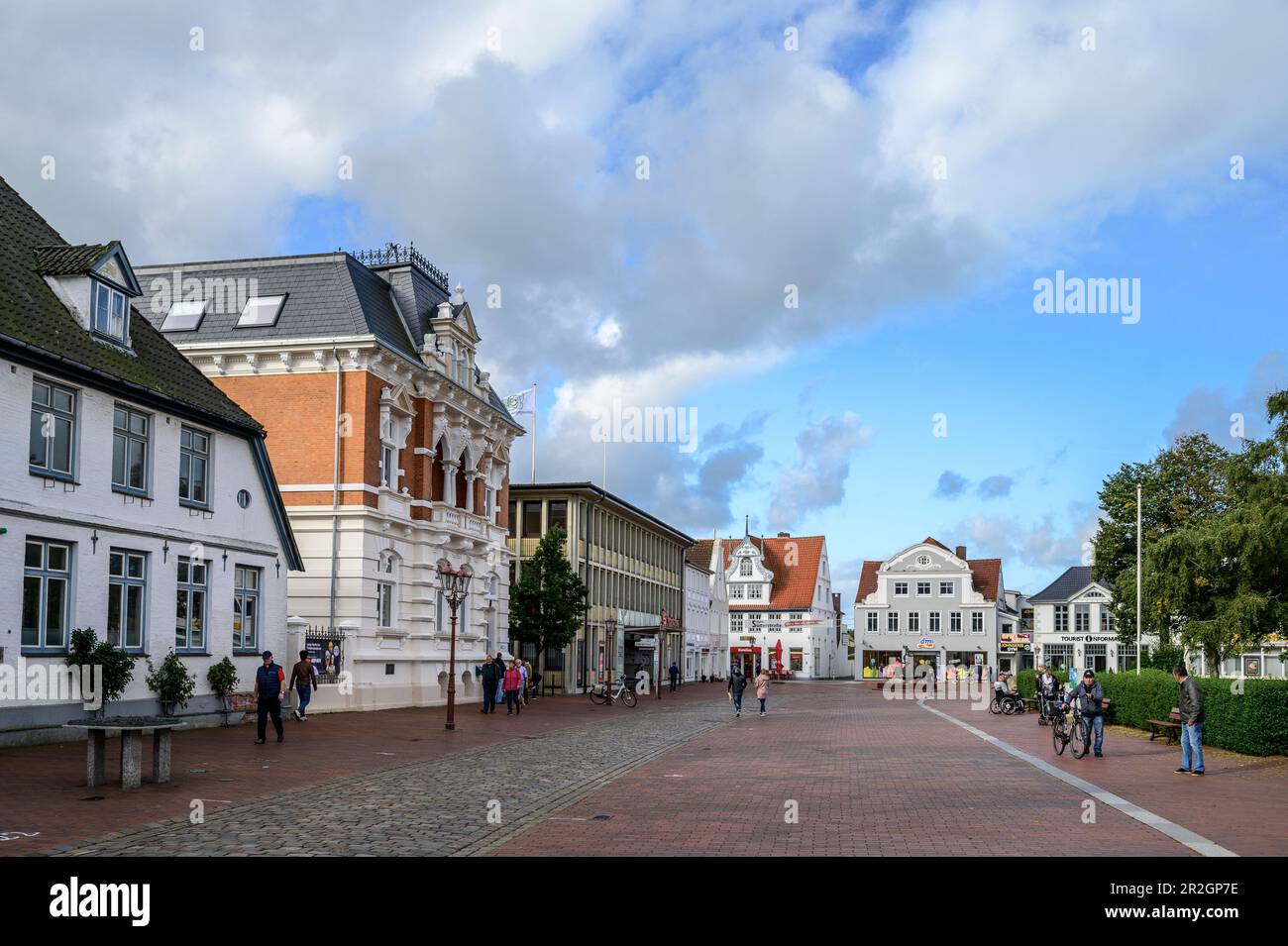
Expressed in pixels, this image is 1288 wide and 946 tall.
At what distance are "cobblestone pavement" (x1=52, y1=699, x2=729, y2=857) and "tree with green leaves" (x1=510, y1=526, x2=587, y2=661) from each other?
2576 cm

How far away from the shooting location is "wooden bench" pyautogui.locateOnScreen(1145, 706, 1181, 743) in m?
24.1

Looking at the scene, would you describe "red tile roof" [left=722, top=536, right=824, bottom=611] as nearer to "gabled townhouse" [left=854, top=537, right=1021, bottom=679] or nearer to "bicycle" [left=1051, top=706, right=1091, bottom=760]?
"gabled townhouse" [left=854, top=537, right=1021, bottom=679]

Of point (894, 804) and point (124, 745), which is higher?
point (124, 745)

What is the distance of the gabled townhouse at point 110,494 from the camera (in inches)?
789

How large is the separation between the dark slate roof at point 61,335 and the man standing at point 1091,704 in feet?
59.5

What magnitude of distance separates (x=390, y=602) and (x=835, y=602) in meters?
88.9

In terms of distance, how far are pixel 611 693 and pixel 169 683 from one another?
22828 millimetres

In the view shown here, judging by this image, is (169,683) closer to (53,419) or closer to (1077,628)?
(53,419)

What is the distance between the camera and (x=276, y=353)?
35.4m

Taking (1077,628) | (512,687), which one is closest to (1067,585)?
(1077,628)

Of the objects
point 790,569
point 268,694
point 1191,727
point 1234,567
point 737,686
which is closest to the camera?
point 1191,727

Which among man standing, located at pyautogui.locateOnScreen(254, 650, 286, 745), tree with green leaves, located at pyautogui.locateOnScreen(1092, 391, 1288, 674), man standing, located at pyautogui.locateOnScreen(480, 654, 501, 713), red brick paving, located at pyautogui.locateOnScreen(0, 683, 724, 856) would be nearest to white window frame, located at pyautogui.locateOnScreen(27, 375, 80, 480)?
red brick paving, located at pyautogui.locateOnScreen(0, 683, 724, 856)

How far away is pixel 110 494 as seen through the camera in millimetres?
22578
